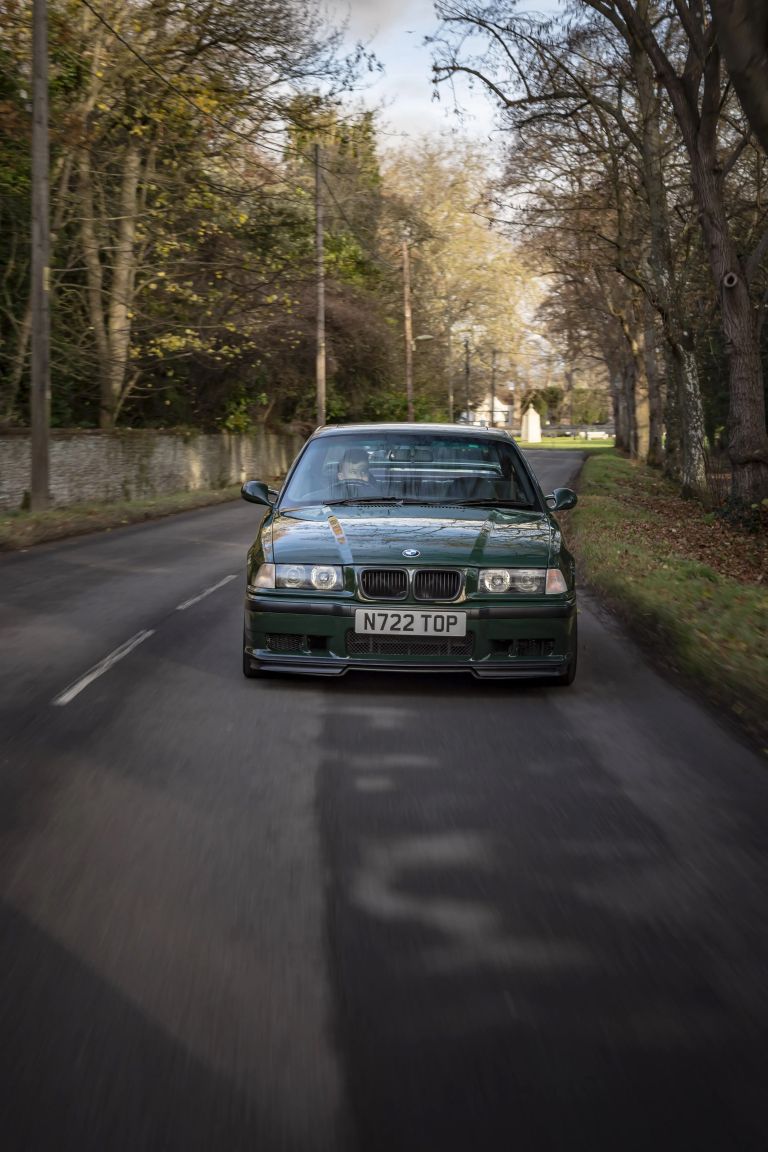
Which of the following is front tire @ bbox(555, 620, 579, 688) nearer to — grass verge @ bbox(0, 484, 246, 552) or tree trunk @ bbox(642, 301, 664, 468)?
grass verge @ bbox(0, 484, 246, 552)

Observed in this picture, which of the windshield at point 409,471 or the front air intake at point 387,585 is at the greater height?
the windshield at point 409,471

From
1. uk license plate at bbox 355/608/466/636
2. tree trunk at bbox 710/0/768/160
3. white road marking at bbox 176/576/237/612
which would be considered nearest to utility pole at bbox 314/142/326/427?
white road marking at bbox 176/576/237/612

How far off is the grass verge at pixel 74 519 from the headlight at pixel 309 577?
11.0m

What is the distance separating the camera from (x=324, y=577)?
704cm

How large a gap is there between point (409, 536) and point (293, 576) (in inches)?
29.4

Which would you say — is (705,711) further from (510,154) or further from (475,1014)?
(510,154)

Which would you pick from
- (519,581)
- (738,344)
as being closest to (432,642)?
(519,581)

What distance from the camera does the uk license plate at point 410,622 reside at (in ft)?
22.7

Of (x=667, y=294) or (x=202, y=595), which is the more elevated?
(x=667, y=294)

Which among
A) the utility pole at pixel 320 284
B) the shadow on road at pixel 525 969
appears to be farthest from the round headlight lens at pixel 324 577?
the utility pole at pixel 320 284

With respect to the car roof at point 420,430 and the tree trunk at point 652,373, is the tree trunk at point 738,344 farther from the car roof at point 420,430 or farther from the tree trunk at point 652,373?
the tree trunk at point 652,373

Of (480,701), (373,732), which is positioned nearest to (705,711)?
(480,701)

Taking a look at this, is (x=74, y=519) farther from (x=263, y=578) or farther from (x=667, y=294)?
(x=263, y=578)

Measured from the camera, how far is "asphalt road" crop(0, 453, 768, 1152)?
2.69 m
